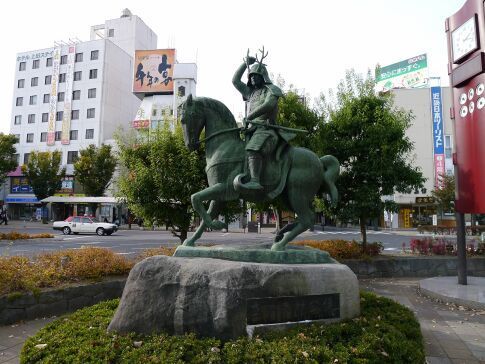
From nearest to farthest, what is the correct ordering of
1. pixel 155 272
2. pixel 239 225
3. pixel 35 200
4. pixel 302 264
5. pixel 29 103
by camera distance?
pixel 155 272, pixel 302 264, pixel 239 225, pixel 35 200, pixel 29 103

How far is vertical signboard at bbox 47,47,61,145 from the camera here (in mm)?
44938

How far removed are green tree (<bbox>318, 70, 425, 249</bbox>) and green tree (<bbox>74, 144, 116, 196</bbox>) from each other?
28564 mm

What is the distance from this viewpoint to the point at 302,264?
4.88 metres

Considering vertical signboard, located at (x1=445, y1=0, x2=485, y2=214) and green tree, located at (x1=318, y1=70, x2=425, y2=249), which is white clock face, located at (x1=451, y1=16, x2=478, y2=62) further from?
green tree, located at (x1=318, y1=70, x2=425, y2=249)

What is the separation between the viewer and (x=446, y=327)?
247 inches

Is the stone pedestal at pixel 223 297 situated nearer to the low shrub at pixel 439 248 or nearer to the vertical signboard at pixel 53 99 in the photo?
the low shrub at pixel 439 248

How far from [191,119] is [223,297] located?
8.29 feet

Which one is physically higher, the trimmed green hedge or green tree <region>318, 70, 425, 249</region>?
green tree <region>318, 70, 425, 249</region>

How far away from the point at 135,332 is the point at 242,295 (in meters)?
1.37

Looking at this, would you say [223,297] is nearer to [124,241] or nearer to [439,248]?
[439,248]

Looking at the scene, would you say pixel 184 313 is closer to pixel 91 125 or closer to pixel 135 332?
pixel 135 332

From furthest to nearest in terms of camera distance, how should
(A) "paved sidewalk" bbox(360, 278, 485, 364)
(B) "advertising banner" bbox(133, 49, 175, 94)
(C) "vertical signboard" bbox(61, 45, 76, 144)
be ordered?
(B) "advertising banner" bbox(133, 49, 175, 94)
(C) "vertical signboard" bbox(61, 45, 76, 144)
(A) "paved sidewalk" bbox(360, 278, 485, 364)

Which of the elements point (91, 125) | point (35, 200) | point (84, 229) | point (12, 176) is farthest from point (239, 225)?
point (12, 176)

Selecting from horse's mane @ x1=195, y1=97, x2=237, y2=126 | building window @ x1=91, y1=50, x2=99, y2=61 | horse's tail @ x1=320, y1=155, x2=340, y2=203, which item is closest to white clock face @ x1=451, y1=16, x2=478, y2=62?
horse's tail @ x1=320, y1=155, x2=340, y2=203
